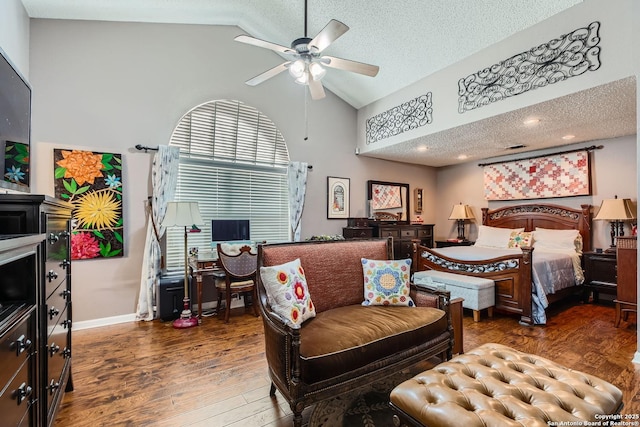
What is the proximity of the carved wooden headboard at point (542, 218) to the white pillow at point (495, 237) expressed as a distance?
0.27 m

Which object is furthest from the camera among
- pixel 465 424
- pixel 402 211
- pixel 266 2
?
pixel 402 211

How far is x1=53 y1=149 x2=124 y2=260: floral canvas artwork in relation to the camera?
330 cm

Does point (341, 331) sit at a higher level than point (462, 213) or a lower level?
lower

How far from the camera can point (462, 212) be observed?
5930mm

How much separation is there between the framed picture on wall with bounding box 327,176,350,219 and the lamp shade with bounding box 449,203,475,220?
89.7 inches

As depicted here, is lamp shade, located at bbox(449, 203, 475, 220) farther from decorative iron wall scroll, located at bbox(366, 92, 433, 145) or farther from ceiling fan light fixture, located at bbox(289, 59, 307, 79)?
ceiling fan light fixture, located at bbox(289, 59, 307, 79)

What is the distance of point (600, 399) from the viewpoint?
1.24 m

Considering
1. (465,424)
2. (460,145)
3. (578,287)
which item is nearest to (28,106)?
(465,424)

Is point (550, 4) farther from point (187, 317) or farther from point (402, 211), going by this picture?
point (187, 317)

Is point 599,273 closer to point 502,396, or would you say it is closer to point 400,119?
point 400,119

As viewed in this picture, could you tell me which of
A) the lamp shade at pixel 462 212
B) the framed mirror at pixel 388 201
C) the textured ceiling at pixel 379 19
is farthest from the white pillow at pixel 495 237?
the textured ceiling at pixel 379 19

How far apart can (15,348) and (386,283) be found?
2.15 m

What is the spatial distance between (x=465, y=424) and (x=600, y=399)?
0.63 m

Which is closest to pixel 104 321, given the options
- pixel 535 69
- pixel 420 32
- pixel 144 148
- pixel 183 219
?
pixel 183 219
